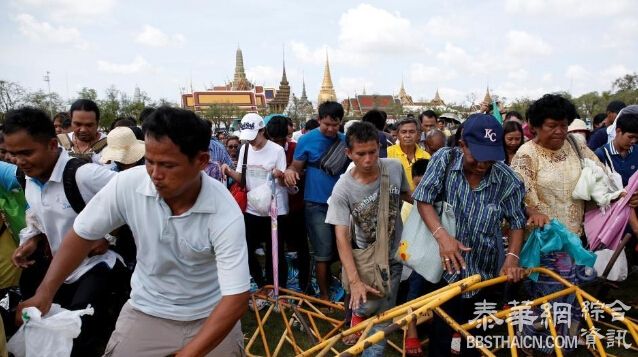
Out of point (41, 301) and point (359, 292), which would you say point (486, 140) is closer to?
point (359, 292)

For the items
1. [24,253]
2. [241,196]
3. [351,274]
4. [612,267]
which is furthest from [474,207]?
[24,253]

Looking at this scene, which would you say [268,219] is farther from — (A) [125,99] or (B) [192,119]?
(A) [125,99]

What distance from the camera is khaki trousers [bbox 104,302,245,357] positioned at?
2094 millimetres

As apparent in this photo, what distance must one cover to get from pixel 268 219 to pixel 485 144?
2.68 m

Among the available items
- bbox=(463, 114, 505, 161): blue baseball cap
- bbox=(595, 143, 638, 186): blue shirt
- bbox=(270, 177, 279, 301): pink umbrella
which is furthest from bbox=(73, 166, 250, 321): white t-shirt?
bbox=(595, 143, 638, 186): blue shirt

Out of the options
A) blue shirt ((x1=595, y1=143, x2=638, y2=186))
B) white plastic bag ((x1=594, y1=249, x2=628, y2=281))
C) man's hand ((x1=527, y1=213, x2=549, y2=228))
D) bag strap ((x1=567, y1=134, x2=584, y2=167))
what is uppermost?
bag strap ((x1=567, y1=134, x2=584, y2=167))

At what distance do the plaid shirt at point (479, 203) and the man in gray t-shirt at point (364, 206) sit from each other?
344mm

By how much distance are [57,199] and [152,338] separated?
4.00 ft

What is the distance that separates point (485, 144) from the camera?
2.55 metres

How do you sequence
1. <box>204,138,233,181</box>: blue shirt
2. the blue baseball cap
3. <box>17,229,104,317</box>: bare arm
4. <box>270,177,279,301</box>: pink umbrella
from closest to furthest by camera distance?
<box>17,229,104,317</box>: bare arm, the blue baseball cap, <box>270,177,279,301</box>: pink umbrella, <box>204,138,233,181</box>: blue shirt

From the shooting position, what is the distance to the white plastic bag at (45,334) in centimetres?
203

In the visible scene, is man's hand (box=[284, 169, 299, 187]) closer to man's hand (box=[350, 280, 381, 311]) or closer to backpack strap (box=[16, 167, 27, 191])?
man's hand (box=[350, 280, 381, 311])

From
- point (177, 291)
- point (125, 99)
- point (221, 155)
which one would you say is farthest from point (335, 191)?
point (125, 99)

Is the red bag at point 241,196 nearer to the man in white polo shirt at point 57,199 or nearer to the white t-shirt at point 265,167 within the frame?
the white t-shirt at point 265,167
